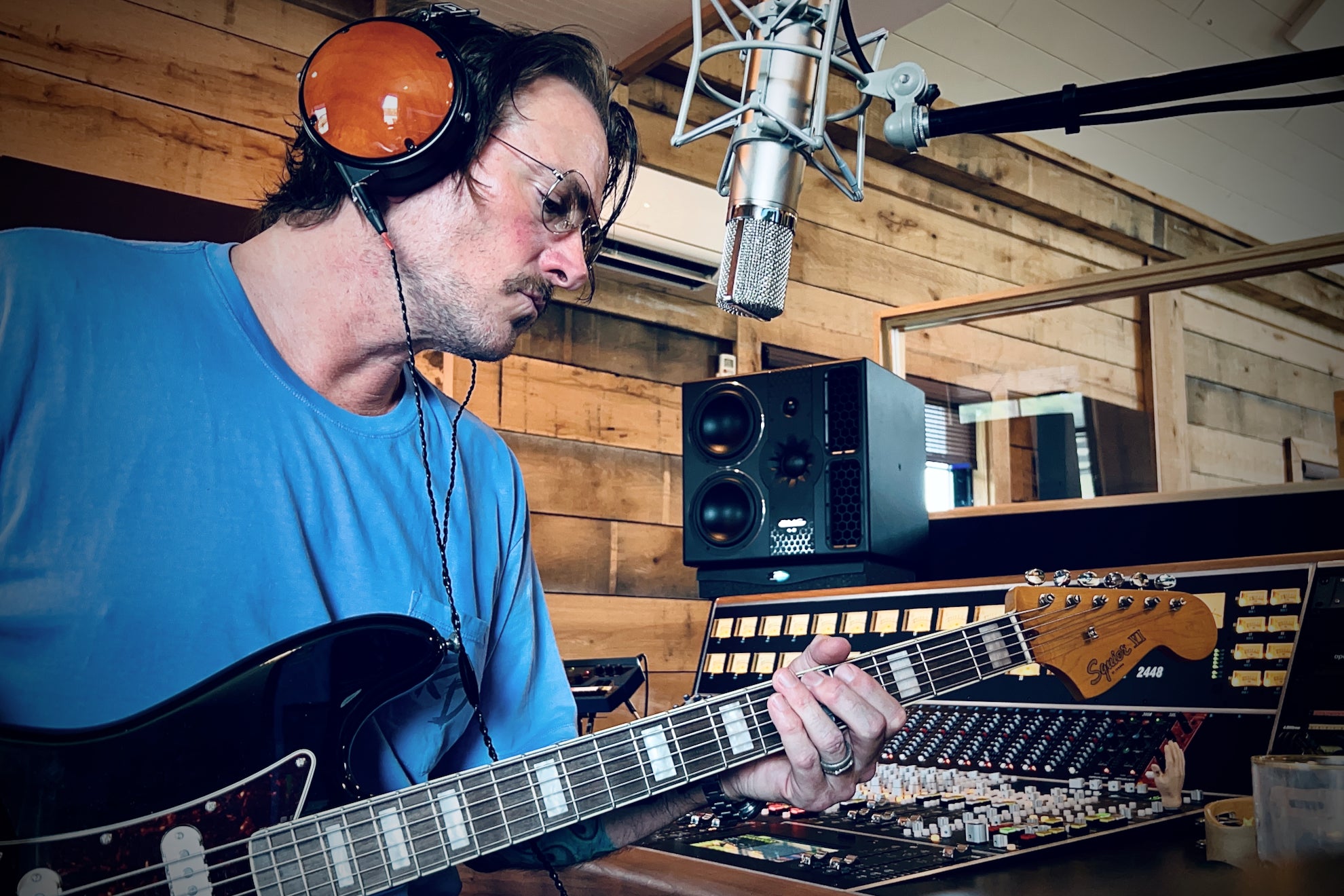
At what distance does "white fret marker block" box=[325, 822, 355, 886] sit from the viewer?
771 mm

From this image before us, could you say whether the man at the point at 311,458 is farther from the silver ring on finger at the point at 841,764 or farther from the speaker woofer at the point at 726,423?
the speaker woofer at the point at 726,423

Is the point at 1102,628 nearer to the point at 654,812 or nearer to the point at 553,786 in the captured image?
the point at 654,812

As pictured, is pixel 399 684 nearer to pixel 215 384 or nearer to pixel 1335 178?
pixel 215 384

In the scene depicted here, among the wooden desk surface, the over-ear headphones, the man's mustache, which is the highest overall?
the over-ear headphones

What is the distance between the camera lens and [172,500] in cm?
89

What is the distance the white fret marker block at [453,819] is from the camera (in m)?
0.83

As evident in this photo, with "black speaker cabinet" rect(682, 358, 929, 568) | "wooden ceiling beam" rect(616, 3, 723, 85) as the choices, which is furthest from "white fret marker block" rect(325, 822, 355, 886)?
"wooden ceiling beam" rect(616, 3, 723, 85)

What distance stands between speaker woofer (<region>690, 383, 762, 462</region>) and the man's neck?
34.7 inches

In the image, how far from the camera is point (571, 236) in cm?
108

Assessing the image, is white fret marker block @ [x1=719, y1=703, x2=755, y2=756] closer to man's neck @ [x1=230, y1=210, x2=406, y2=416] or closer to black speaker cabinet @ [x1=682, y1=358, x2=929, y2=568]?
man's neck @ [x1=230, y1=210, x2=406, y2=416]

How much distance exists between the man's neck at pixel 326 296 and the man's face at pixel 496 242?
0.03 meters

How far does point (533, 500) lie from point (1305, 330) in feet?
14.7

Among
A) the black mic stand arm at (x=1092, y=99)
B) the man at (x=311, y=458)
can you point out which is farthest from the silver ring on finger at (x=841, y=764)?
the black mic stand arm at (x=1092, y=99)

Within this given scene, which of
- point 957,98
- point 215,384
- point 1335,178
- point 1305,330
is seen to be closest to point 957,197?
point 957,98
